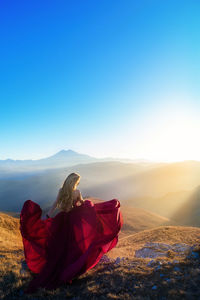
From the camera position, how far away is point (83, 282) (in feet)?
17.6

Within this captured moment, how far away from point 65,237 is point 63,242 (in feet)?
0.51

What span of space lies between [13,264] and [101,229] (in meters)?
3.61

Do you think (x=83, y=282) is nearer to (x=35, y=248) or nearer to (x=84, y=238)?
(x=84, y=238)

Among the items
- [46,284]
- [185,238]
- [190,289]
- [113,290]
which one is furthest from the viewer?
[185,238]

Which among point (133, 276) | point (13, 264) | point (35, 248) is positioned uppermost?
point (35, 248)

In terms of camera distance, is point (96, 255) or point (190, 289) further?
point (96, 255)

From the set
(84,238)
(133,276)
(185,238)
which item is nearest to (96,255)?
(84,238)

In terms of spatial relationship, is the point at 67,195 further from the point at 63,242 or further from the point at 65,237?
the point at 63,242

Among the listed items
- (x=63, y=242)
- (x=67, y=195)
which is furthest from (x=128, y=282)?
(x=67, y=195)

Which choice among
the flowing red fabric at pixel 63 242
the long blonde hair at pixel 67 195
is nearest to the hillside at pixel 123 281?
the flowing red fabric at pixel 63 242

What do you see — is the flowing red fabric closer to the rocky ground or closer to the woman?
the woman

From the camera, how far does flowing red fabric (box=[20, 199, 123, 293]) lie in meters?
5.39

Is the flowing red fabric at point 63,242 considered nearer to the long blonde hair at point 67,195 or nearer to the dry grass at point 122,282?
the long blonde hair at point 67,195

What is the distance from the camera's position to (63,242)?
577 cm
